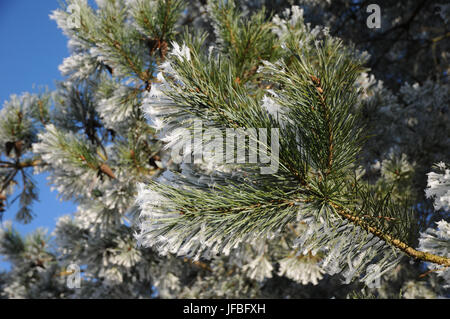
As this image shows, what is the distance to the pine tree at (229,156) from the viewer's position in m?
0.92

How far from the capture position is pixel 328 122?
928 millimetres

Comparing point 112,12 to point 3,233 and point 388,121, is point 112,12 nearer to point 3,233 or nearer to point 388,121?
point 388,121

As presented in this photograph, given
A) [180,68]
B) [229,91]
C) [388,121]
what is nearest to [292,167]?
[229,91]

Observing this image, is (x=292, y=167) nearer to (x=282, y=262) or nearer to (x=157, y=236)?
(x=157, y=236)

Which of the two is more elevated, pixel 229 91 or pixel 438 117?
pixel 438 117

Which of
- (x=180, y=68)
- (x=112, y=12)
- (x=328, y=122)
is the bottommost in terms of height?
(x=328, y=122)

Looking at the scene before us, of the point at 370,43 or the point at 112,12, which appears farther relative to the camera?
the point at 370,43

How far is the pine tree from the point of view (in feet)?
3.02

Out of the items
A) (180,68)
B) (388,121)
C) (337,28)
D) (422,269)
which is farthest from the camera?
(337,28)

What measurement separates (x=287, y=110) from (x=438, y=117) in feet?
7.11

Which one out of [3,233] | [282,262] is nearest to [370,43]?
[282,262]

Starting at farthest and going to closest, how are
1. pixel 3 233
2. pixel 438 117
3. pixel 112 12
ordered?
pixel 3 233 < pixel 438 117 < pixel 112 12

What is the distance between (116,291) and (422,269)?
268 centimetres

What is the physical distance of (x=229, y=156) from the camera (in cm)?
92
